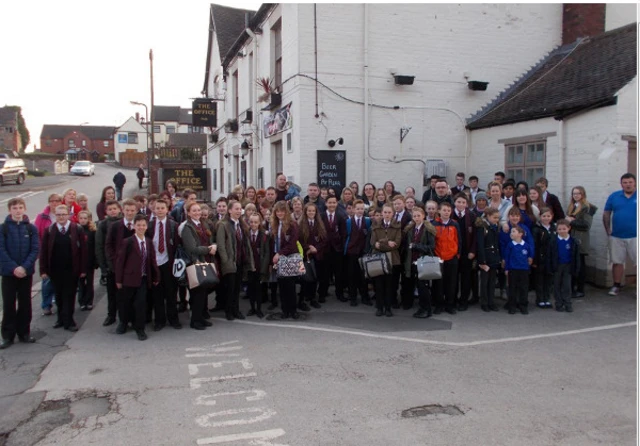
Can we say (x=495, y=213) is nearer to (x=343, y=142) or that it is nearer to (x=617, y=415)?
(x=617, y=415)

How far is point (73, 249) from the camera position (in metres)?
7.36

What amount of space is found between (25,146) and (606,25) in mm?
95994

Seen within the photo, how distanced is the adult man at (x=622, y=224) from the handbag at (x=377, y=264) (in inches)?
171

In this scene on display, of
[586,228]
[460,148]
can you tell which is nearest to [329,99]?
[460,148]

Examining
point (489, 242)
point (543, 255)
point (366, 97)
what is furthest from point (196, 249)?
point (366, 97)

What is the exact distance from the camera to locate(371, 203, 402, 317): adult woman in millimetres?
8070

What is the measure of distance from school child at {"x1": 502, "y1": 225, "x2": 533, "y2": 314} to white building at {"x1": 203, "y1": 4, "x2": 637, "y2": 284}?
382 cm

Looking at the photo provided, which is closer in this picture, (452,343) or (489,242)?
(452,343)

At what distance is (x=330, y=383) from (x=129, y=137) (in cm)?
9294

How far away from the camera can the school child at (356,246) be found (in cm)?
879

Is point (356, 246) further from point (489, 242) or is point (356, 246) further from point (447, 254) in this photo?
point (489, 242)

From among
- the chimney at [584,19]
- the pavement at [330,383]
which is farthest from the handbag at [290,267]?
the chimney at [584,19]

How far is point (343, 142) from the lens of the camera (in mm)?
13016

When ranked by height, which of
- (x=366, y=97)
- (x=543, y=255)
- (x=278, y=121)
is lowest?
(x=543, y=255)
